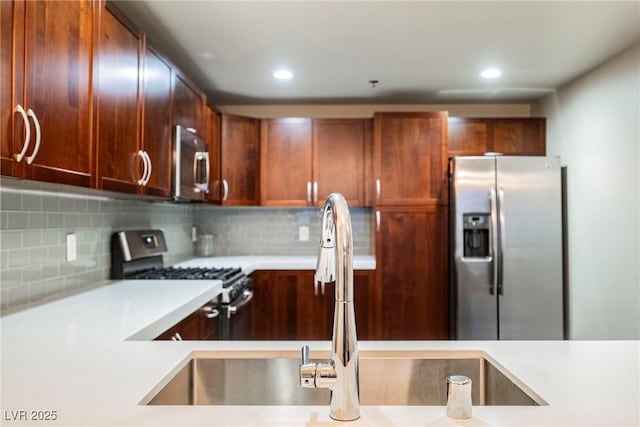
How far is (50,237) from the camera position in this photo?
1909 mm

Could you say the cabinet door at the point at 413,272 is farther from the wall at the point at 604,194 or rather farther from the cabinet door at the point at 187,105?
the cabinet door at the point at 187,105

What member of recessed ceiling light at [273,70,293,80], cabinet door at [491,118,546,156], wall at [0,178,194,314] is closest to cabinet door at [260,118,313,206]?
recessed ceiling light at [273,70,293,80]

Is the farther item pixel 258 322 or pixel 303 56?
pixel 258 322

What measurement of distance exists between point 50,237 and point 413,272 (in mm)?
2464

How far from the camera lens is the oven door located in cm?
237

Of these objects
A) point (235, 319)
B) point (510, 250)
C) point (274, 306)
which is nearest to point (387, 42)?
point (510, 250)

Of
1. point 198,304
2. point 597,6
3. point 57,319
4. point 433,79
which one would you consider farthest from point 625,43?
point 57,319

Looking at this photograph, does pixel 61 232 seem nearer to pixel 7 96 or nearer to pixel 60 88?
pixel 60 88

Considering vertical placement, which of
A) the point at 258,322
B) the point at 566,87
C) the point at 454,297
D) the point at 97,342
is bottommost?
the point at 258,322

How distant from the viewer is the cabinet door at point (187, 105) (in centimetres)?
256

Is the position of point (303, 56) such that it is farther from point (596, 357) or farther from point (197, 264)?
point (596, 357)

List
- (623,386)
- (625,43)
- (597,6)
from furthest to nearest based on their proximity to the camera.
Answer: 1. (625,43)
2. (597,6)
3. (623,386)

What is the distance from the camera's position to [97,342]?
119cm

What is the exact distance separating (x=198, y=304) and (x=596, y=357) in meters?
1.42
